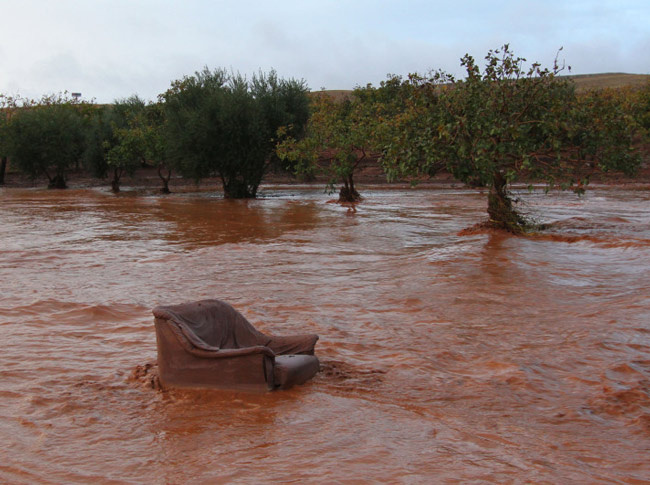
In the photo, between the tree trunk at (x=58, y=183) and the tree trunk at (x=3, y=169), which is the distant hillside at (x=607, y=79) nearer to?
the tree trunk at (x=58, y=183)

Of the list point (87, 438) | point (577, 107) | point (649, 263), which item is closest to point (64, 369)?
point (87, 438)

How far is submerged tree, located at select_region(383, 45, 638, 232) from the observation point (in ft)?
52.2

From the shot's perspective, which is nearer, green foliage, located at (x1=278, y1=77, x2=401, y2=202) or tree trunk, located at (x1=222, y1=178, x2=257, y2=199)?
green foliage, located at (x1=278, y1=77, x2=401, y2=202)

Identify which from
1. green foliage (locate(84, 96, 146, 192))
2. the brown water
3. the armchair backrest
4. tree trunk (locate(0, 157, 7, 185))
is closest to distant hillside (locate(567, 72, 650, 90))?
green foliage (locate(84, 96, 146, 192))

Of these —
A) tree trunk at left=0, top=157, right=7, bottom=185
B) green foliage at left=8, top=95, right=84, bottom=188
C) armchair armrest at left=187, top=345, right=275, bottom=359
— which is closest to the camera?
armchair armrest at left=187, top=345, right=275, bottom=359

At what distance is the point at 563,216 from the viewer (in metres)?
23.2

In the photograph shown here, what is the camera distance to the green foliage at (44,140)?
43375 mm

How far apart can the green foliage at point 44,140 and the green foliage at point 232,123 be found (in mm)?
12969

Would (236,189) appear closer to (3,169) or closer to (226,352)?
(3,169)

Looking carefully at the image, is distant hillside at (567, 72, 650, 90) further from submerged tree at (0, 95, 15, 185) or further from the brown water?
the brown water

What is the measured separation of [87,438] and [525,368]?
441 cm

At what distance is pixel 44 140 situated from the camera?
142ft

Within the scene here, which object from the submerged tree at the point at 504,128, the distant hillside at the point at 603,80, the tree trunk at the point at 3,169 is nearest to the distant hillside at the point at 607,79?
the distant hillside at the point at 603,80

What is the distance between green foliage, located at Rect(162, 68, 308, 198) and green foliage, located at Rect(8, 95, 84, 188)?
12969 millimetres
